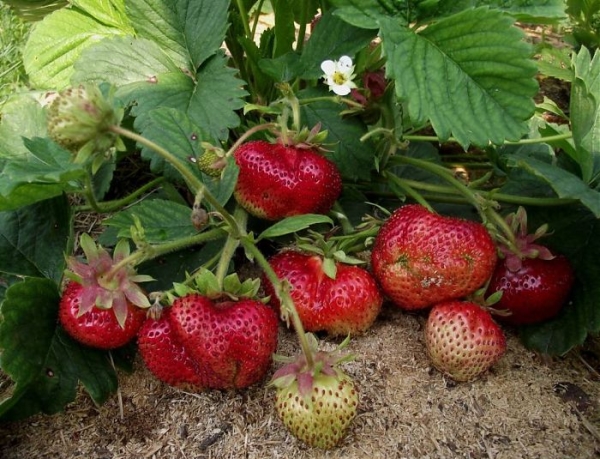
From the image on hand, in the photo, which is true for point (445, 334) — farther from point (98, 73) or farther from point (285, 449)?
point (98, 73)

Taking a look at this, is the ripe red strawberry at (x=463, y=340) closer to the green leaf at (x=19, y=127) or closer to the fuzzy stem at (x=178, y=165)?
the fuzzy stem at (x=178, y=165)

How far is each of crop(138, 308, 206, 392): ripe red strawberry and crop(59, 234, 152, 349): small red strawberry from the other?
0.04 meters

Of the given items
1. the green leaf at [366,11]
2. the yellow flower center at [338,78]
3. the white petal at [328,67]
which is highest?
the green leaf at [366,11]

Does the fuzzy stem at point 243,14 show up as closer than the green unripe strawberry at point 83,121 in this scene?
No

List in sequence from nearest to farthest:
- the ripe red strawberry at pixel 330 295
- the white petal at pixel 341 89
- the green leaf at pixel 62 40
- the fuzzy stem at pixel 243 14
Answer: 1. the ripe red strawberry at pixel 330 295
2. the white petal at pixel 341 89
3. the fuzzy stem at pixel 243 14
4. the green leaf at pixel 62 40

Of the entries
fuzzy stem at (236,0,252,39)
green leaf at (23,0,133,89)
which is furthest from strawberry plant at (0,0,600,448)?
green leaf at (23,0,133,89)

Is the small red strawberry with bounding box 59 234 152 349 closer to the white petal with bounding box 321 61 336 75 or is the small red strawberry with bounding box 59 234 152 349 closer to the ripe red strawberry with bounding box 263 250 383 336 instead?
the ripe red strawberry with bounding box 263 250 383 336

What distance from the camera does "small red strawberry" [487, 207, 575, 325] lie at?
1.24 meters

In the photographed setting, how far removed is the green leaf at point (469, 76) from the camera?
1.15 meters

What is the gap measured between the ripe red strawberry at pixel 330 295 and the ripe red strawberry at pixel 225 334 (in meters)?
0.10

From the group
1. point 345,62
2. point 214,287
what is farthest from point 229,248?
point 345,62

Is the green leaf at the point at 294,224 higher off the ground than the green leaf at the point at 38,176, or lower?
lower

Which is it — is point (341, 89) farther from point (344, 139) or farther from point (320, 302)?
point (320, 302)

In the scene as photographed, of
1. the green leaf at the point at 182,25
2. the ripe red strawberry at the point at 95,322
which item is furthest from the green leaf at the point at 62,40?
the ripe red strawberry at the point at 95,322
